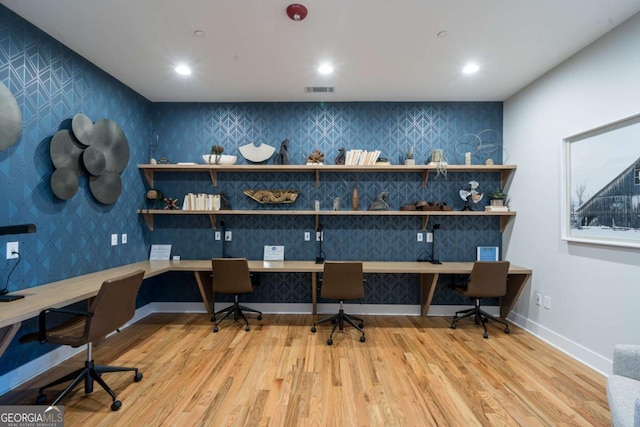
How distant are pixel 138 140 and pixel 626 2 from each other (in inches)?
192

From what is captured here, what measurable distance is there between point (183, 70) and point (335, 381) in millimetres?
3372

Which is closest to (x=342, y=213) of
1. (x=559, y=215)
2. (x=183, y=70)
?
(x=559, y=215)

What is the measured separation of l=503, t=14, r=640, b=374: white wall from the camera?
Answer: 2.28 meters

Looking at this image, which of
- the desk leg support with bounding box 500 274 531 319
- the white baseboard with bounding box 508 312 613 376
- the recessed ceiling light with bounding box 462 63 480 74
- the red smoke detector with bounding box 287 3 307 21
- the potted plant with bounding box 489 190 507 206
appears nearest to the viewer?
the red smoke detector with bounding box 287 3 307 21

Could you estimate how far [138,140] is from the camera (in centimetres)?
371

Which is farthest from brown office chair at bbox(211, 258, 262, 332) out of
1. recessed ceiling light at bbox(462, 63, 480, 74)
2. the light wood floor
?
recessed ceiling light at bbox(462, 63, 480, 74)

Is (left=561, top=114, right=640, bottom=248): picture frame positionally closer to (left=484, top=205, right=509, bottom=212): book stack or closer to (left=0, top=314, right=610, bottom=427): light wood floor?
(left=484, top=205, right=509, bottom=212): book stack

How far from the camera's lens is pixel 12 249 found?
7.27 feet

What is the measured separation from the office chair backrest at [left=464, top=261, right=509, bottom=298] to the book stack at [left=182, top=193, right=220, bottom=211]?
10.5ft

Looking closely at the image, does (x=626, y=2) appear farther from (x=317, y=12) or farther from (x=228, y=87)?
(x=228, y=87)

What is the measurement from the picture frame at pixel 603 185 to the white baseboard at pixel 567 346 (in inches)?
Result: 38.9

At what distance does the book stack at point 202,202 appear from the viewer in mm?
3760

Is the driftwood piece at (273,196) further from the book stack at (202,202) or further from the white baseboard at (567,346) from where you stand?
the white baseboard at (567,346)

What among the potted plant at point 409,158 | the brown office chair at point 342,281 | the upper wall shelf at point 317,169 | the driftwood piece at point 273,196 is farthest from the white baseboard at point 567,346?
the driftwood piece at point 273,196
